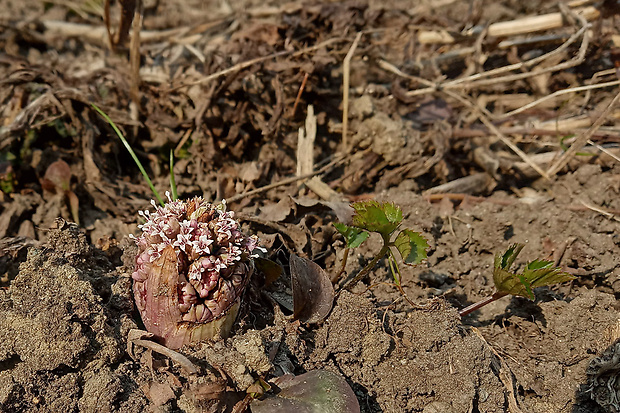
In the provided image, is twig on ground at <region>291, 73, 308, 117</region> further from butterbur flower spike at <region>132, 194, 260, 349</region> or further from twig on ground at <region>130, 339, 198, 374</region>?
twig on ground at <region>130, 339, 198, 374</region>

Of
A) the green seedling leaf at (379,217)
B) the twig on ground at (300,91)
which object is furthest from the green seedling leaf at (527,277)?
the twig on ground at (300,91)

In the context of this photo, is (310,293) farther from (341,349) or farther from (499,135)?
(499,135)

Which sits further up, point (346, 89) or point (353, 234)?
point (346, 89)

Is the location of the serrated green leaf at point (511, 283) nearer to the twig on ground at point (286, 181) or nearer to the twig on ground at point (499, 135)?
the twig on ground at point (286, 181)

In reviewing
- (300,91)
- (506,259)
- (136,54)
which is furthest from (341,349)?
(136,54)

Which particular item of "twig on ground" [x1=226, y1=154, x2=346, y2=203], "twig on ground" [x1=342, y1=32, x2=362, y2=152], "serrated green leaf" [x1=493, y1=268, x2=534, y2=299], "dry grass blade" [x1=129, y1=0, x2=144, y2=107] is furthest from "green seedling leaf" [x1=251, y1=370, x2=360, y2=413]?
"dry grass blade" [x1=129, y1=0, x2=144, y2=107]

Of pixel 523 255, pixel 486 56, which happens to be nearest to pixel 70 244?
pixel 523 255
